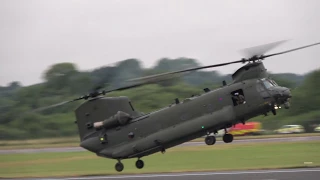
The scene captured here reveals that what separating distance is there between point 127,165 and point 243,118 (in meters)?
17.1

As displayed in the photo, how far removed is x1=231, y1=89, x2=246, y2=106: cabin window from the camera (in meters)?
19.8

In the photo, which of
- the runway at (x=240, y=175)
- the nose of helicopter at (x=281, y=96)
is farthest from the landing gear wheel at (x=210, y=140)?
the runway at (x=240, y=175)

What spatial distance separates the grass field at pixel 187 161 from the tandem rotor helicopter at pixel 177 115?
10.9 m

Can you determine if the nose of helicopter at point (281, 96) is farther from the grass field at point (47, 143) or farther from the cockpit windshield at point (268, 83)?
the grass field at point (47, 143)

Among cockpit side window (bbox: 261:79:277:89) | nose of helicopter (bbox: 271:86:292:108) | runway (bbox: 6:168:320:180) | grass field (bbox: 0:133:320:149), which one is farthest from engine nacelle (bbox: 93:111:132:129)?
grass field (bbox: 0:133:320:149)

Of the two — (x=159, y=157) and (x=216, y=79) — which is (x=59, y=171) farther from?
(x=216, y=79)

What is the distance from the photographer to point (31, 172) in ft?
116

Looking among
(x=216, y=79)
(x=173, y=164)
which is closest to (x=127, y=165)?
(x=173, y=164)

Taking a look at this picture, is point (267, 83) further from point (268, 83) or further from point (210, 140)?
point (210, 140)

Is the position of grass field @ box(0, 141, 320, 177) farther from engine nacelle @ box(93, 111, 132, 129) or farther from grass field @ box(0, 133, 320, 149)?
engine nacelle @ box(93, 111, 132, 129)

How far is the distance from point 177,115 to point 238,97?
2.59 meters

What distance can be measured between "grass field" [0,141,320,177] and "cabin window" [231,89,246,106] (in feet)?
40.4

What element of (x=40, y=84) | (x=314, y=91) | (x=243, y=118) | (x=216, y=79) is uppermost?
(x=40, y=84)

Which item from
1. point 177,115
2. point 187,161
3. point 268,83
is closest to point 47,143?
point 187,161
